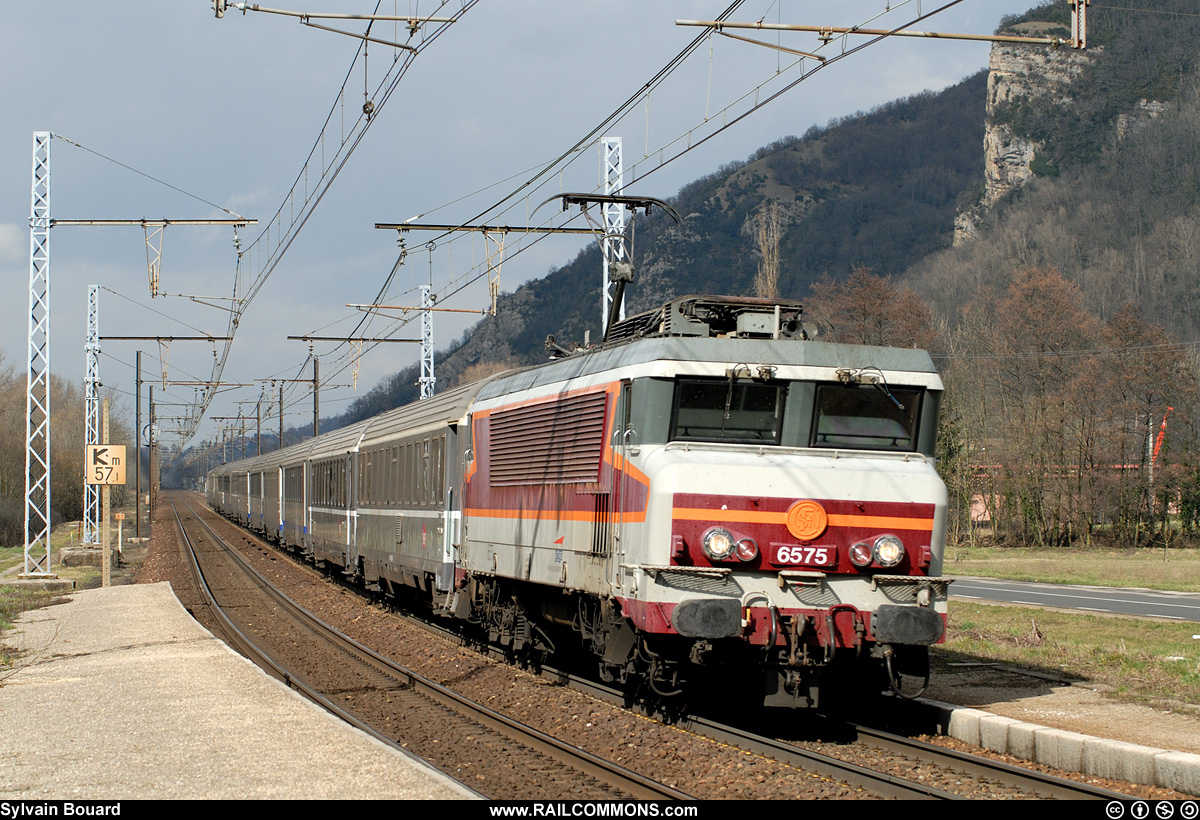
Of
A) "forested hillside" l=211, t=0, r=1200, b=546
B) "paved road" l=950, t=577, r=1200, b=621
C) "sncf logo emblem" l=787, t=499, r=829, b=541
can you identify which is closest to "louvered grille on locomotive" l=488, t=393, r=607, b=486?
"sncf logo emblem" l=787, t=499, r=829, b=541

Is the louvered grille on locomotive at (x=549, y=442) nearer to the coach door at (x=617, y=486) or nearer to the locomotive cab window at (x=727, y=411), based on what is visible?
the coach door at (x=617, y=486)

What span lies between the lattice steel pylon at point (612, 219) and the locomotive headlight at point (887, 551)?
7.68 meters

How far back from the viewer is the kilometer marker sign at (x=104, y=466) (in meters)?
26.8

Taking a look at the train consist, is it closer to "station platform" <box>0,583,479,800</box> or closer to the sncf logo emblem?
the sncf logo emblem

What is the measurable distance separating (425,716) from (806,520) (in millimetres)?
4890

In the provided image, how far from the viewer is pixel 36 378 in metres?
27.0

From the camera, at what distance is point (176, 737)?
Result: 32.3ft

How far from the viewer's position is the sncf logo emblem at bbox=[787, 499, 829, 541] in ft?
32.4

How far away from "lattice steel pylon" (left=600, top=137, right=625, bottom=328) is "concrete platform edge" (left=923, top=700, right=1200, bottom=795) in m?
8.54

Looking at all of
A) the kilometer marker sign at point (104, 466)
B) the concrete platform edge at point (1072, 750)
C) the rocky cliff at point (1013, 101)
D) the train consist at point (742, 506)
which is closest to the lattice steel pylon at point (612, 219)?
the train consist at point (742, 506)

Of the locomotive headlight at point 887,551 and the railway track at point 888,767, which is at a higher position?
the locomotive headlight at point 887,551

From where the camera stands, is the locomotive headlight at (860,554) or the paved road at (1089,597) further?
the paved road at (1089,597)
